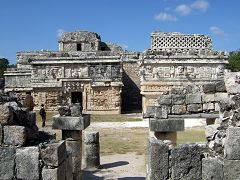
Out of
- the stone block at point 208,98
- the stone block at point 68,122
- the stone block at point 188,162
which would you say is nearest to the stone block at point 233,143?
the stone block at point 188,162

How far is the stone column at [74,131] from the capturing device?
9.48m

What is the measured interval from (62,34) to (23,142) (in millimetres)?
29557

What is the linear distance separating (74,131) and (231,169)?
541cm

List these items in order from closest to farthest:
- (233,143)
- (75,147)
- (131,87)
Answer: (233,143) < (75,147) < (131,87)

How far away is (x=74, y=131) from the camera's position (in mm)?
9852

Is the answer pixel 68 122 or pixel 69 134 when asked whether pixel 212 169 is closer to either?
pixel 68 122

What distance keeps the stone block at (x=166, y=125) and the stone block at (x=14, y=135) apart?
13.5 ft

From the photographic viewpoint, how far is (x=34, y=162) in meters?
5.34

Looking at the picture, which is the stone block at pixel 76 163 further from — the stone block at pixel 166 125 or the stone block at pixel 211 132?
the stone block at pixel 211 132

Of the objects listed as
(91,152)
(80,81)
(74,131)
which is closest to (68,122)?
(74,131)

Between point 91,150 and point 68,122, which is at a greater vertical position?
point 68,122

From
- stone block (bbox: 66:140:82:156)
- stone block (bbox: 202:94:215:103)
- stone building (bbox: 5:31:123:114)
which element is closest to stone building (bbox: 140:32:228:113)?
stone building (bbox: 5:31:123:114)

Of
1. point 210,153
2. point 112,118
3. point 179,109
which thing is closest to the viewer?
point 210,153

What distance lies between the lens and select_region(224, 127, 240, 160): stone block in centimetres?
507
